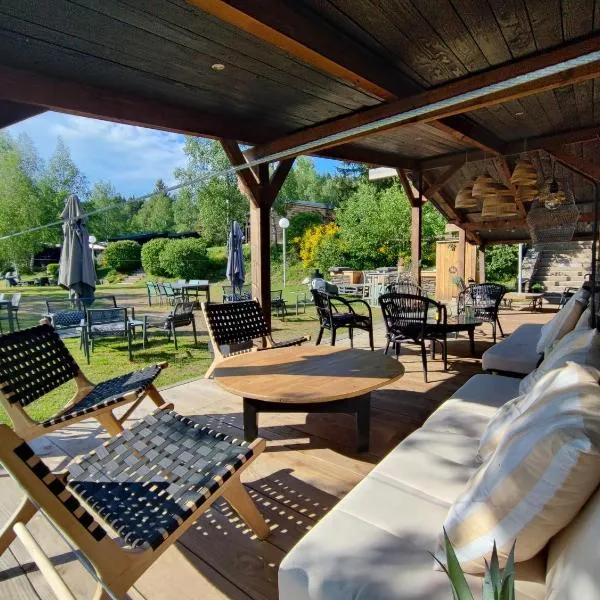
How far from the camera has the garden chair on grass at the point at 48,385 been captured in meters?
2.15

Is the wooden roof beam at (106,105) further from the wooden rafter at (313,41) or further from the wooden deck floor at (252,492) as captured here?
the wooden deck floor at (252,492)

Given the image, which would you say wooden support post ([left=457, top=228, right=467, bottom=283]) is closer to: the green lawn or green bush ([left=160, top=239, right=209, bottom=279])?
the green lawn

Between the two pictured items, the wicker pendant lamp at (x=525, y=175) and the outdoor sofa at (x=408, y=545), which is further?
the wicker pendant lamp at (x=525, y=175)

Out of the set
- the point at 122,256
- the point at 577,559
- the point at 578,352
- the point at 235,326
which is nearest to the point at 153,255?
the point at 122,256

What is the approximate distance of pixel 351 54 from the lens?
7.49 ft

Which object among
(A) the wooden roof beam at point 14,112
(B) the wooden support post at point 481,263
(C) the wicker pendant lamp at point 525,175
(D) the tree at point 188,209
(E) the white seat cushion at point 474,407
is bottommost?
(E) the white seat cushion at point 474,407

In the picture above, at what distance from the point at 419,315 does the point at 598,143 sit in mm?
3443

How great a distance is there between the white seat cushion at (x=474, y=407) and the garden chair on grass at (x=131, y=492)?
0.91 metres

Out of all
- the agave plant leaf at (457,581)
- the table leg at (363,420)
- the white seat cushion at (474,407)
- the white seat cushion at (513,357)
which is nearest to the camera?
the agave plant leaf at (457,581)

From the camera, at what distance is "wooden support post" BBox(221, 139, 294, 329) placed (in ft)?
A: 13.5

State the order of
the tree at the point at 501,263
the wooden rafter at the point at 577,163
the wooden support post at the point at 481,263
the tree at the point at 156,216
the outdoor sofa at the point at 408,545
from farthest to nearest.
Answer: the tree at the point at 156,216
the tree at the point at 501,263
the wooden support post at the point at 481,263
the wooden rafter at the point at 577,163
the outdoor sofa at the point at 408,545

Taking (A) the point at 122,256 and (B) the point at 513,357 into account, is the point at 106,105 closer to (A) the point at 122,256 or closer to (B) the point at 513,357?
(B) the point at 513,357

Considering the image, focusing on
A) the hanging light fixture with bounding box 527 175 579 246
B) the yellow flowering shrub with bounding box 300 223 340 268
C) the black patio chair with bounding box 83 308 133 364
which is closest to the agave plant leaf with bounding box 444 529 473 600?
the black patio chair with bounding box 83 308 133 364

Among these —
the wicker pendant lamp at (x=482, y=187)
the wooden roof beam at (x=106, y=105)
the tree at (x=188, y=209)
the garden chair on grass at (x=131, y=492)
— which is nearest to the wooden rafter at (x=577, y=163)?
the wicker pendant lamp at (x=482, y=187)
